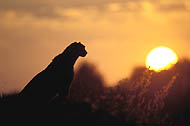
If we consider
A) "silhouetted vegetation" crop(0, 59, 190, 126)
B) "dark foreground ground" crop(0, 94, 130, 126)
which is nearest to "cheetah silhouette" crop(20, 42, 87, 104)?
"silhouetted vegetation" crop(0, 59, 190, 126)

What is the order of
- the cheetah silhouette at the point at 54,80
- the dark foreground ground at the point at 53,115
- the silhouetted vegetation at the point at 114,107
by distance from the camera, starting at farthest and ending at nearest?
Result: the cheetah silhouette at the point at 54,80
the silhouetted vegetation at the point at 114,107
the dark foreground ground at the point at 53,115

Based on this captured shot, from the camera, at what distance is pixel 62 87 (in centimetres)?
1694

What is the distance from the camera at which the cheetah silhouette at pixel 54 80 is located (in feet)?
53.0

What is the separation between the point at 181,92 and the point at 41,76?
86.1ft

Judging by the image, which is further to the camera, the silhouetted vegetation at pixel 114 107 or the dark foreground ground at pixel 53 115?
the silhouetted vegetation at pixel 114 107

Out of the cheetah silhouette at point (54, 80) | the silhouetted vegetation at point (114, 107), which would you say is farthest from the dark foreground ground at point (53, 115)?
the cheetah silhouette at point (54, 80)

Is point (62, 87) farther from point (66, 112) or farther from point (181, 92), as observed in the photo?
point (181, 92)

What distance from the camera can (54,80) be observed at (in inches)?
659

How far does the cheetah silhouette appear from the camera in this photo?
53.0 ft

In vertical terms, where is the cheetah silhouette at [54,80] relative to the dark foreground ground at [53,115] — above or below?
above

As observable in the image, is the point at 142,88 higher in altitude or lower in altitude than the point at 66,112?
higher

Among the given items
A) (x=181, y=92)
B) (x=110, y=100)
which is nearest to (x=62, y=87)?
(x=110, y=100)

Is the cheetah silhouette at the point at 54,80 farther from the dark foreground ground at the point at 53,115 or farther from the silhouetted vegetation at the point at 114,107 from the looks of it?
the dark foreground ground at the point at 53,115

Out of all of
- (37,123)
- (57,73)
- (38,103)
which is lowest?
(37,123)
